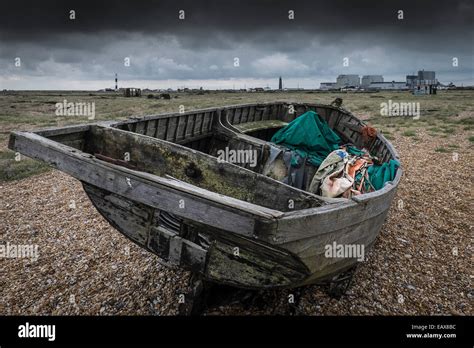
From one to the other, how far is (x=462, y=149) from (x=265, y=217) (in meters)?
16.5

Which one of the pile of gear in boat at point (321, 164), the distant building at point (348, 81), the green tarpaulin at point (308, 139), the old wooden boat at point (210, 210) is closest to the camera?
the old wooden boat at point (210, 210)

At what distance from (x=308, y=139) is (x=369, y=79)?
171 metres

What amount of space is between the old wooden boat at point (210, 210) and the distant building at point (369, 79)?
166 meters

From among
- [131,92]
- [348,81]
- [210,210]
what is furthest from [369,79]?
[210,210]

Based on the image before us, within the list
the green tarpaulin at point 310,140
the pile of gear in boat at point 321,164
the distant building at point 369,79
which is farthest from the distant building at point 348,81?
the pile of gear in boat at point 321,164

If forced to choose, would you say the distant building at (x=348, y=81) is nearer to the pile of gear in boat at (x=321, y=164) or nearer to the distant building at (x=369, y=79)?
the distant building at (x=369, y=79)

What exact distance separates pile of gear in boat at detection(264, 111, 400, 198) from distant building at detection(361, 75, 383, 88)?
162 meters

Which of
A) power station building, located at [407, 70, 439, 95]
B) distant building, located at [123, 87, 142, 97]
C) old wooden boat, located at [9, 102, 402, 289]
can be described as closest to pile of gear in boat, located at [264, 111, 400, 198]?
old wooden boat, located at [9, 102, 402, 289]

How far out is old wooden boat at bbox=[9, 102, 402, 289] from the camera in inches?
129

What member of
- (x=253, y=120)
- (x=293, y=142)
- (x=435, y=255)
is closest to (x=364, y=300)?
(x=435, y=255)

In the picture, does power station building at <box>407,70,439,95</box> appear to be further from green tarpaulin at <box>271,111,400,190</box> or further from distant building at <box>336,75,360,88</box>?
green tarpaulin at <box>271,111,400,190</box>

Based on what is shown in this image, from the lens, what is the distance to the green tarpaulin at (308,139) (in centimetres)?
827

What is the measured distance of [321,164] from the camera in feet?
22.0

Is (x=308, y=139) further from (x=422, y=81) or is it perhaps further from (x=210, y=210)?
(x=422, y=81)
